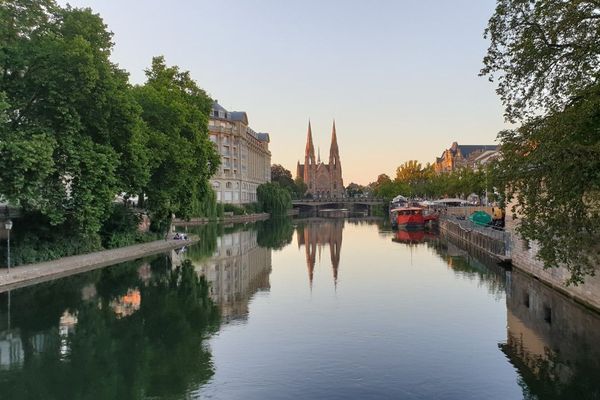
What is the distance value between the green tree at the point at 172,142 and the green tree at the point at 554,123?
26.8 m

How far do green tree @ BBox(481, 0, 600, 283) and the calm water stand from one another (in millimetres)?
3894

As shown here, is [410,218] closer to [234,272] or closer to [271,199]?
[234,272]

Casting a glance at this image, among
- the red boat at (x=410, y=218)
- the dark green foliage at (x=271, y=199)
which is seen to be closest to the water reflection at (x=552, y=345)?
the red boat at (x=410, y=218)

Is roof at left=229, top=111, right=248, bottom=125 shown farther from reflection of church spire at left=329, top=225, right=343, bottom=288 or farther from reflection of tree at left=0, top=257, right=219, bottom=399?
reflection of tree at left=0, top=257, right=219, bottom=399

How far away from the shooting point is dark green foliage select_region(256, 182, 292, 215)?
120m

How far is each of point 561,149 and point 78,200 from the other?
2431cm

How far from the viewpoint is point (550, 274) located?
1011 inches

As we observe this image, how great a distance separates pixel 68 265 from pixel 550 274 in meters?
25.8

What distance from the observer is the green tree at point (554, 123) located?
14.6m

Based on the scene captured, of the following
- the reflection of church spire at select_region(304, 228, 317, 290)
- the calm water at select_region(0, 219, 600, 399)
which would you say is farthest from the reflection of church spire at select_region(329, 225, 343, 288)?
the calm water at select_region(0, 219, 600, 399)

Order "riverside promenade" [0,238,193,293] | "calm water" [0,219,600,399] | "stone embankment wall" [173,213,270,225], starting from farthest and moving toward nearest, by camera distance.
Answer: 1. "stone embankment wall" [173,213,270,225]
2. "riverside promenade" [0,238,193,293]
3. "calm water" [0,219,600,399]

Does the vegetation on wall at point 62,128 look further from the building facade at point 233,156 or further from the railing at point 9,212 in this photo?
the building facade at point 233,156

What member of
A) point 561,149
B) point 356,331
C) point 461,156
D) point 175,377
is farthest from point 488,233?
point 461,156

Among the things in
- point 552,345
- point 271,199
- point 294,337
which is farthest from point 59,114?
point 271,199
